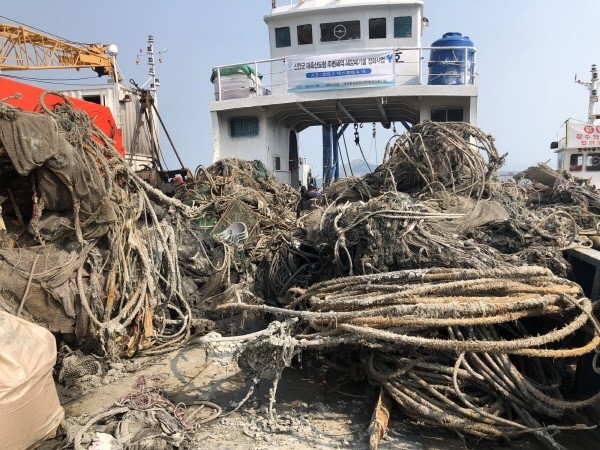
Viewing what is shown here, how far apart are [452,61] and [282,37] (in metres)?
4.39

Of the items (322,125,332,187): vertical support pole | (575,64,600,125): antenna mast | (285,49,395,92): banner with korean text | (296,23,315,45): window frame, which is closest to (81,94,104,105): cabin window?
(285,49,395,92): banner with korean text

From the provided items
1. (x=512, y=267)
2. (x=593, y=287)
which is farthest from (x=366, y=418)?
(x=593, y=287)

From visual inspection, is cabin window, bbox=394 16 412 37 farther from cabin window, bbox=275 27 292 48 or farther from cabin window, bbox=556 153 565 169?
cabin window, bbox=556 153 565 169

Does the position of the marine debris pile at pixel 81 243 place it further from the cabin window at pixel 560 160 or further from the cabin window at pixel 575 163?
the cabin window at pixel 575 163

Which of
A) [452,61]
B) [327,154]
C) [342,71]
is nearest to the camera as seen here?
[452,61]

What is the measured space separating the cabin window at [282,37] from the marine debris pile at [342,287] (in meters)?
7.45

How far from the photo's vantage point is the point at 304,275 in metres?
4.12

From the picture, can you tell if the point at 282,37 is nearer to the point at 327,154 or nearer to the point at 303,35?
the point at 303,35

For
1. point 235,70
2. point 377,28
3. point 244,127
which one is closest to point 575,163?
point 377,28

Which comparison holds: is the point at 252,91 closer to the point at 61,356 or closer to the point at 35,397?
the point at 61,356

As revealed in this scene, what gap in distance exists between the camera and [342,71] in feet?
32.5

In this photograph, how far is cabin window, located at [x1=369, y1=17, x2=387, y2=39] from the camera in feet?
36.0

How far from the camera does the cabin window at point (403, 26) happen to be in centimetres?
1095

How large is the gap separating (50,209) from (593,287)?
4171 millimetres
